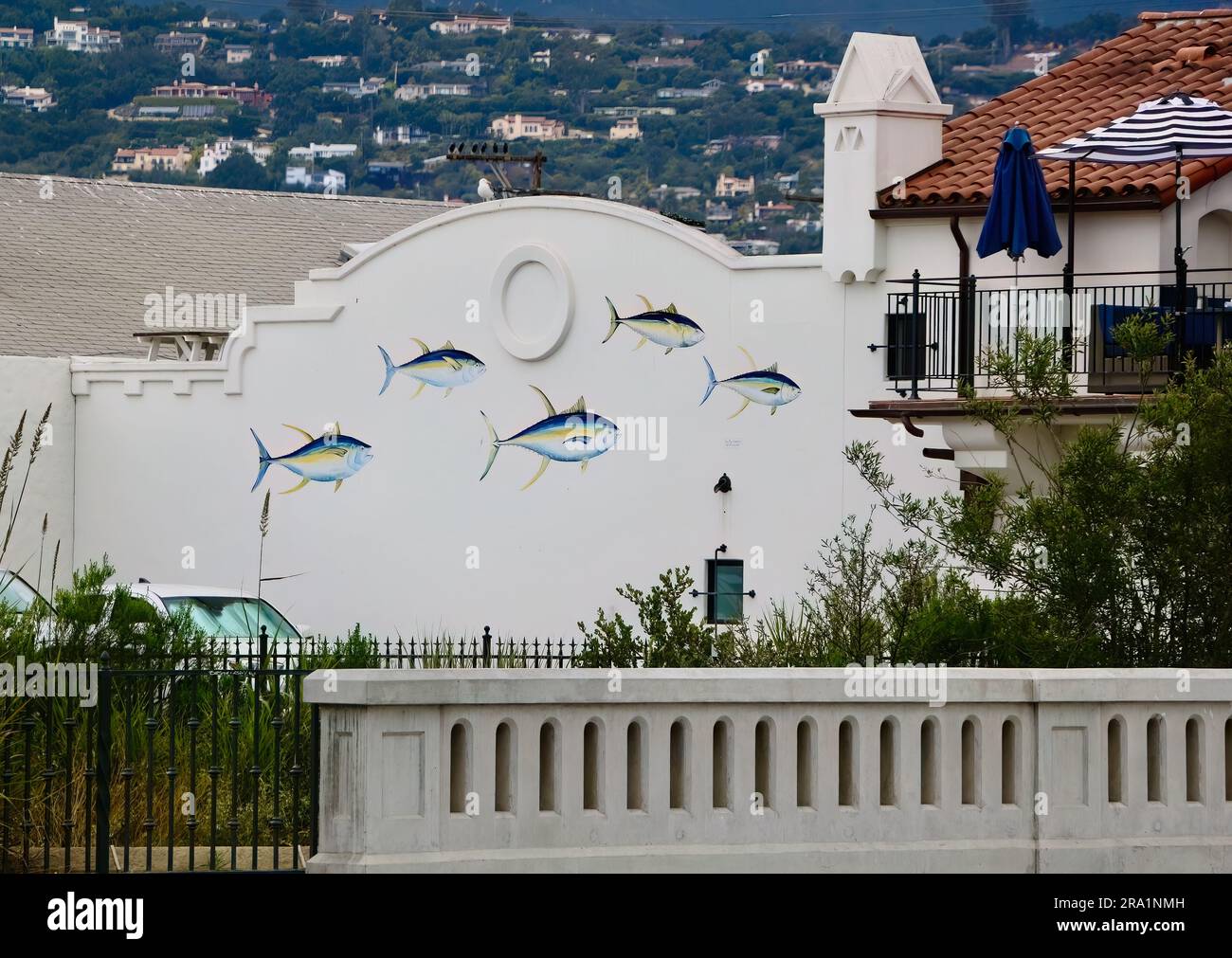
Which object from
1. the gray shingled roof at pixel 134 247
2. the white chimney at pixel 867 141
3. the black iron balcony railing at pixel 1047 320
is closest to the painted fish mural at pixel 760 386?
the white chimney at pixel 867 141

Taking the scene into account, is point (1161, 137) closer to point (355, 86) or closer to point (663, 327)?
point (663, 327)

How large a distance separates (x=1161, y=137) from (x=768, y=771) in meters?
10.9

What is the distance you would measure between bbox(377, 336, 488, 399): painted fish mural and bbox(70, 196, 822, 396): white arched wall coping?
1.24 meters

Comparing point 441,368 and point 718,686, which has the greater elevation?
point 441,368

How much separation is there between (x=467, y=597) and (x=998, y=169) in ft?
30.5

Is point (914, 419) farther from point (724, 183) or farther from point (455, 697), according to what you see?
point (724, 183)

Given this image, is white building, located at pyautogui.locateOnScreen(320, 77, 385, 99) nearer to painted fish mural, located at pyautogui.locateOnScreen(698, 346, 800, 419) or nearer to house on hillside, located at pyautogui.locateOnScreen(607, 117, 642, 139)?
house on hillside, located at pyautogui.locateOnScreen(607, 117, 642, 139)

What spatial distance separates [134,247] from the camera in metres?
39.4

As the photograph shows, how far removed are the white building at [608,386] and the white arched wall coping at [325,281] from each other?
0.12ft

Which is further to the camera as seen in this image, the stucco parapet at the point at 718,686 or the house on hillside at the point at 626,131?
the house on hillside at the point at 626,131

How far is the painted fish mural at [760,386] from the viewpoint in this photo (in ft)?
81.1

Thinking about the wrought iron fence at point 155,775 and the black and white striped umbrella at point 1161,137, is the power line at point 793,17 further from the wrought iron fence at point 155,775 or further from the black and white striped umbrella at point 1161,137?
the wrought iron fence at point 155,775

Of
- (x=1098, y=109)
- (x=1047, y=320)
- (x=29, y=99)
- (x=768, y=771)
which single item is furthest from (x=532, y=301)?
(x=29, y=99)

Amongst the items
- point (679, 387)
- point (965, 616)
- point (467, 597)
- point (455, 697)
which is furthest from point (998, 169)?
point (455, 697)
